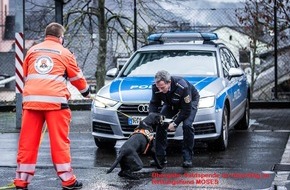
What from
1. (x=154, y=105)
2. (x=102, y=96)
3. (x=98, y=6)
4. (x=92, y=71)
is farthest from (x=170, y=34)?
(x=92, y=71)

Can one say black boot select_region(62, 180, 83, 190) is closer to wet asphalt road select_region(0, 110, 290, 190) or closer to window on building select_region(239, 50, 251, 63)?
wet asphalt road select_region(0, 110, 290, 190)

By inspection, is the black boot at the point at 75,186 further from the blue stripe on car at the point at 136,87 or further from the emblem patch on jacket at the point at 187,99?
the blue stripe on car at the point at 136,87

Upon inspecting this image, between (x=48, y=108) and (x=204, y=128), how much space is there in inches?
125

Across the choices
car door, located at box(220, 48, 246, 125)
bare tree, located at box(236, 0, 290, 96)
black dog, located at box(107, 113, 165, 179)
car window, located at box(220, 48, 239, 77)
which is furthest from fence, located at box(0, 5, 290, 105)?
black dog, located at box(107, 113, 165, 179)

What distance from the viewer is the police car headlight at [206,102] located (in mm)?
11094

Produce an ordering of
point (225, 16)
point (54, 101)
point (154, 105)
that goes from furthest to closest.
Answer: point (225, 16) → point (154, 105) → point (54, 101)

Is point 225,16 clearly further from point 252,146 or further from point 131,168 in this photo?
point 131,168

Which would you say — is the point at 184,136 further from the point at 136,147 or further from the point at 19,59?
the point at 19,59

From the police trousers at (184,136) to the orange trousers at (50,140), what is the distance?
5.96ft

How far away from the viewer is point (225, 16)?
19.4m

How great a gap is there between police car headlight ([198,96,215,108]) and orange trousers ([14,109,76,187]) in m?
2.90

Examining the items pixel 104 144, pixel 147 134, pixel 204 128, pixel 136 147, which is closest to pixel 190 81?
pixel 204 128

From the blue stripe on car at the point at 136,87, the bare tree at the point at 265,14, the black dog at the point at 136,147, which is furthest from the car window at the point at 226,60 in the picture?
the bare tree at the point at 265,14

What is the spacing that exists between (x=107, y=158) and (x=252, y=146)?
2414mm
